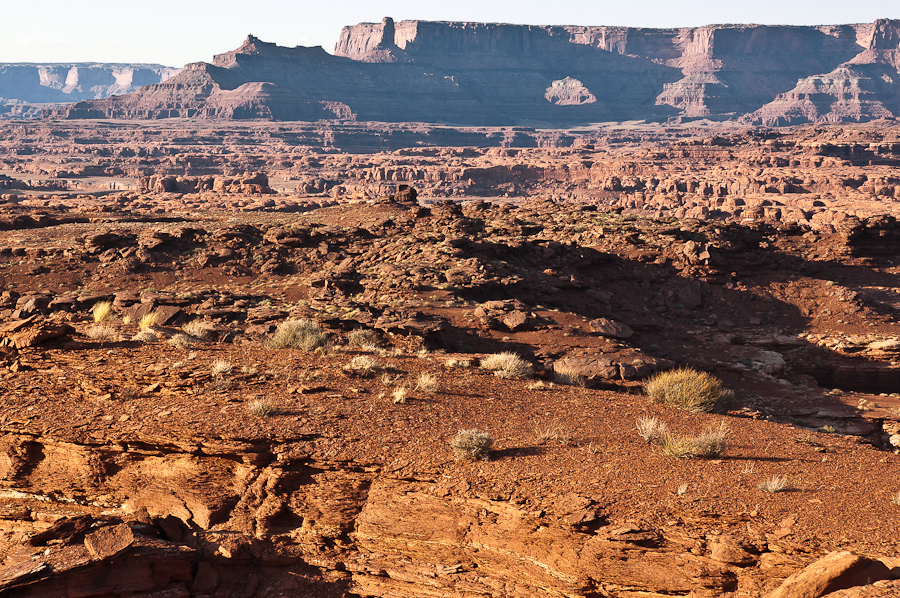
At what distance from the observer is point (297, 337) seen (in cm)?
1495

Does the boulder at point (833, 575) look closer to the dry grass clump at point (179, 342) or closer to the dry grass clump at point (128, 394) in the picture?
the dry grass clump at point (128, 394)

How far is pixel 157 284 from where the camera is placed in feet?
88.3

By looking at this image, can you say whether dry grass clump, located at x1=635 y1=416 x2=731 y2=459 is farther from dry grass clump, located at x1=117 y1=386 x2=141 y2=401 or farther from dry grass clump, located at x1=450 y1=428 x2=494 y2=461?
dry grass clump, located at x1=117 y1=386 x2=141 y2=401

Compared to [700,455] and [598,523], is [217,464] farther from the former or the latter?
[700,455]

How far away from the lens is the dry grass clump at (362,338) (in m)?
16.2

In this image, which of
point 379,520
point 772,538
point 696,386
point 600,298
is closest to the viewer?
point 772,538

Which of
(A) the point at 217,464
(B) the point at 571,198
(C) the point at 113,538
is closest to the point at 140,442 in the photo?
(A) the point at 217,464

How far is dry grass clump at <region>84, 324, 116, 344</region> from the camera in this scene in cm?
1352

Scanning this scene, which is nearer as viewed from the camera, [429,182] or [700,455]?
[700,455]

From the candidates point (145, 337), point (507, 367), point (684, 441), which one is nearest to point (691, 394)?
point (684, 441)

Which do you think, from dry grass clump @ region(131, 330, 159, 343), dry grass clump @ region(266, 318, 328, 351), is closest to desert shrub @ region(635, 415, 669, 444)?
dry grass clump @ region(266, 318, 328, 351)

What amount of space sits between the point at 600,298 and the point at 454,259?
543cm

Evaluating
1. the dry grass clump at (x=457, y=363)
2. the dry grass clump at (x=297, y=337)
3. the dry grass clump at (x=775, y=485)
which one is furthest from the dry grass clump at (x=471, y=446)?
the dry grass clump at (x=297, y=337)

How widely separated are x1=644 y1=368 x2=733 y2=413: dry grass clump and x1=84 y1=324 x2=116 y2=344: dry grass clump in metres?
9.84
